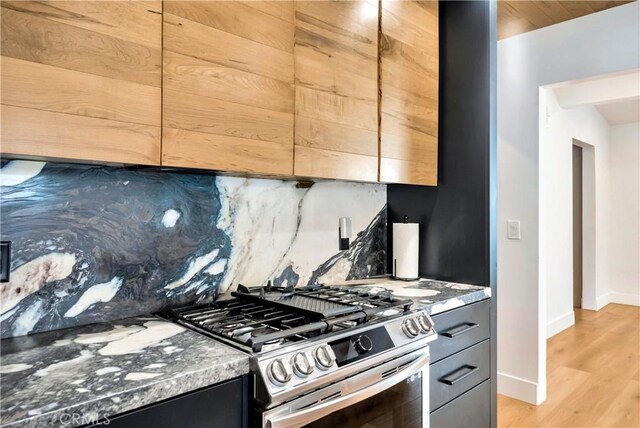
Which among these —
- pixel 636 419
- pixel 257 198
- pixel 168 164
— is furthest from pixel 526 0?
pixel 636 419

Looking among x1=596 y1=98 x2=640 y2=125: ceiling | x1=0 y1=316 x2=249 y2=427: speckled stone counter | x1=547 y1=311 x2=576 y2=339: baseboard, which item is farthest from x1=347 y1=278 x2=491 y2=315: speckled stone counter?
x1=596 y1=98 x2=640 y2=125: ceiling

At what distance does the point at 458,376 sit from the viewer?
1.75 m

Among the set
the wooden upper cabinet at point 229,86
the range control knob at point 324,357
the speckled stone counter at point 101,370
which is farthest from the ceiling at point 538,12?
the speckled stone counter at point 101,370

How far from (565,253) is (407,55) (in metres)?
3.98

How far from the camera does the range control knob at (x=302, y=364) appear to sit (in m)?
1.08

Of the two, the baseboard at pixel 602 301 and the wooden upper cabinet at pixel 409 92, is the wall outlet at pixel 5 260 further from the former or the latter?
the baseboard at pixel 602 301

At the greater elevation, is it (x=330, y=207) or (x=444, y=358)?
(x=330, y=207)

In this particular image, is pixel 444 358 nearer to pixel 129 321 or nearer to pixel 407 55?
Result: pixel 129 321

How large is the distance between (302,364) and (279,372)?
0.07 metres

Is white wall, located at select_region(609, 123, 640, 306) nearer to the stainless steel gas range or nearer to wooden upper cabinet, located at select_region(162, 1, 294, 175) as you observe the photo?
the stainless steel gas range

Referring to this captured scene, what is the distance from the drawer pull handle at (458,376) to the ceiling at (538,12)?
2132mm

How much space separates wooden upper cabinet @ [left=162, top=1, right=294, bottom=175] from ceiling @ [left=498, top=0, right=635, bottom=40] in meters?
1.80

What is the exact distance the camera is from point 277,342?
1.13m

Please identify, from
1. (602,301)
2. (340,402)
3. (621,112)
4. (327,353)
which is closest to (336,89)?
(327,353)
